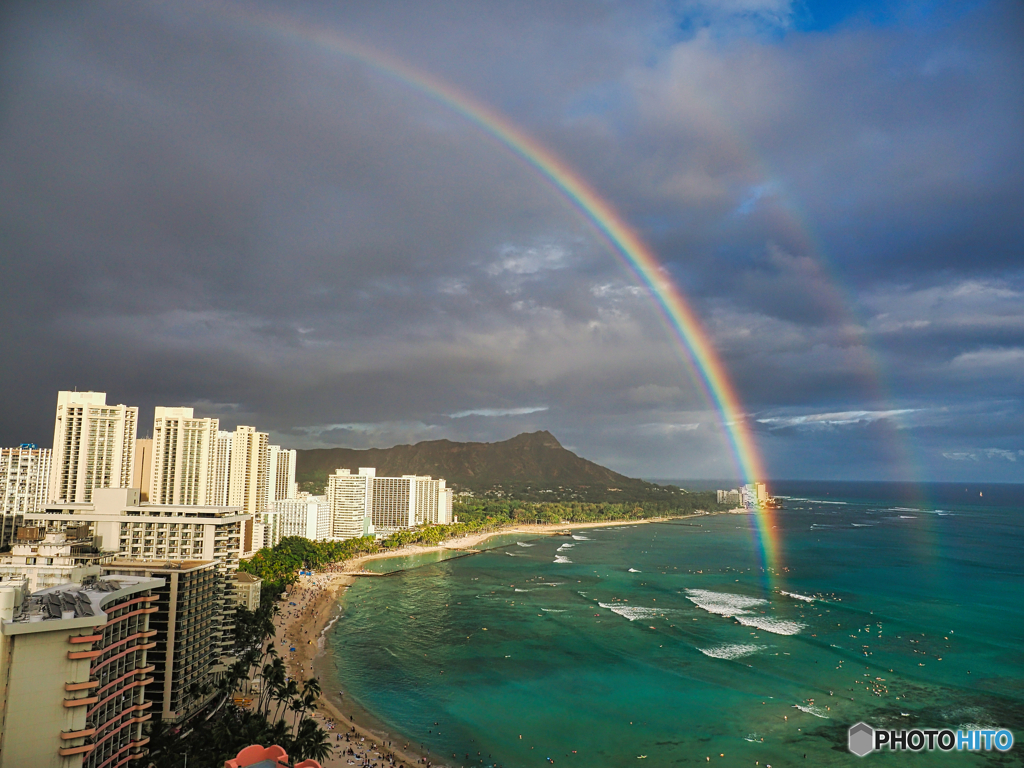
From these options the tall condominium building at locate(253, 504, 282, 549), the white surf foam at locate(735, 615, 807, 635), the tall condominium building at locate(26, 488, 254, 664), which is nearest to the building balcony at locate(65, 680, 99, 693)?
the tall condominium building at locate(26, 488, 254, 664)

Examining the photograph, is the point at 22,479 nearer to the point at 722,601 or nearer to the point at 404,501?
the point at 404,501

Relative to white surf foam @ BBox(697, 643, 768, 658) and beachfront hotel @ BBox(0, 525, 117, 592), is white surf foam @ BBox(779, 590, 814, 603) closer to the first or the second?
white surf foam @ BBox(697, 643, 768, 658)

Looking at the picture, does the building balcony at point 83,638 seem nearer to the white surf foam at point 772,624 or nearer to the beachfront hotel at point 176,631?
the beachfront hotel at point 176,631

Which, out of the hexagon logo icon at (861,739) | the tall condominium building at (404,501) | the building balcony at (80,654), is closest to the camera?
the building balcony at (80,654)

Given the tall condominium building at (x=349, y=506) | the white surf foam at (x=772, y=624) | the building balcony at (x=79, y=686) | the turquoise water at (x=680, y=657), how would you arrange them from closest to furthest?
the building balcony at (x=79, y=686), the turquoise water at (x=680, y=657), the white surf foam at (x=772, y=624), the tall condominium building at (x=349, y=506)

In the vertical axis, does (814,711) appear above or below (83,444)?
below

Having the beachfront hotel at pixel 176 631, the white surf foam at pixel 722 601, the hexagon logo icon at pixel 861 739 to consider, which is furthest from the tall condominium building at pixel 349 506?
the hexagon logo icon at pixel 861 739

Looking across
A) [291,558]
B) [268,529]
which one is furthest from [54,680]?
[268,529]

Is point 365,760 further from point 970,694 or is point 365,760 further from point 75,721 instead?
point 970,694
